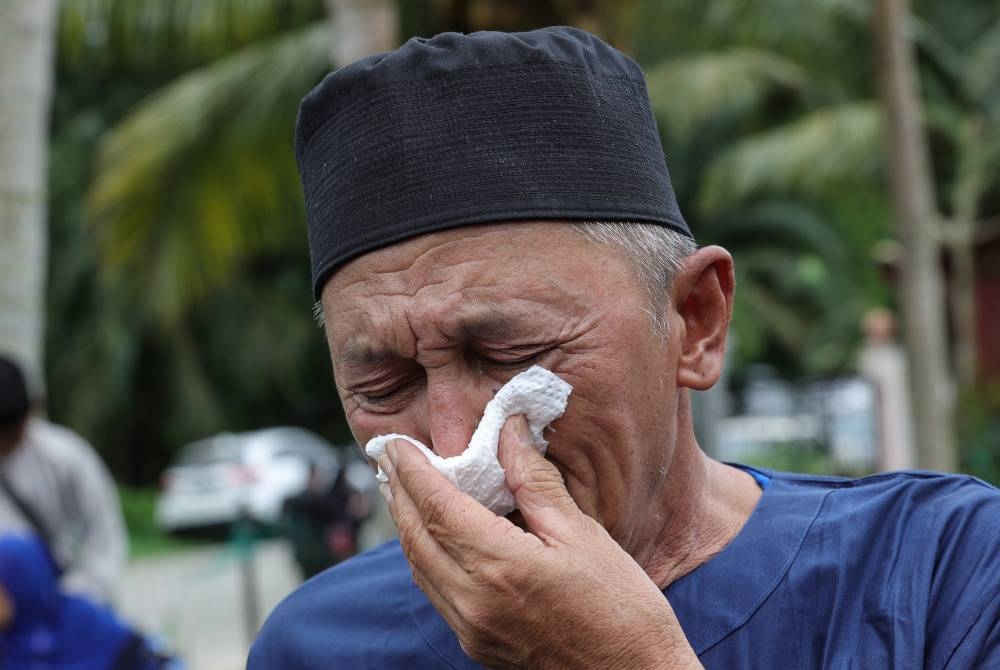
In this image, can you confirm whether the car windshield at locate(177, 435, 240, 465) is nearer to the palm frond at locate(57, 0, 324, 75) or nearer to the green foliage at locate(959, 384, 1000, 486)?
the palm frond at locate(57, 0, 324, 75)

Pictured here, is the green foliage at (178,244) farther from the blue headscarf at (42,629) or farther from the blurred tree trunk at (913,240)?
the blue headscarf at (42,629)

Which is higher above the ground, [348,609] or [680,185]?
[348,609]

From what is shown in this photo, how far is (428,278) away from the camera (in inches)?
68.0

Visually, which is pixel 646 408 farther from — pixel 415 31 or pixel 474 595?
pixel 415 31

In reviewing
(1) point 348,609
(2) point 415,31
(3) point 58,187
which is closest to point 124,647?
(1) point 348,609

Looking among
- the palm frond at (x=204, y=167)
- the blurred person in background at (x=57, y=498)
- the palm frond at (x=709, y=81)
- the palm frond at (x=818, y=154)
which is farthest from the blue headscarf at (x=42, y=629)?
the palm frond at (x=818, y=154)

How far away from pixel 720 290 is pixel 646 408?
0.27 meters

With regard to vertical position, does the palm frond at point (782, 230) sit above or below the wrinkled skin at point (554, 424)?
below

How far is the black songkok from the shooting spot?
1736mm

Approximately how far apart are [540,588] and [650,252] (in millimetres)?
538

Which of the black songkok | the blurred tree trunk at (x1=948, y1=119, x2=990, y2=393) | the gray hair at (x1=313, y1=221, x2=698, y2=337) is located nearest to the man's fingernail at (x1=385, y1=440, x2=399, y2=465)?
the black songkok

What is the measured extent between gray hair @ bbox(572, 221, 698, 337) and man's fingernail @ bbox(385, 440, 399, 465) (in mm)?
382

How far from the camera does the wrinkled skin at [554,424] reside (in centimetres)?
154

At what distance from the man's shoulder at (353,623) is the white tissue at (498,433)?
0.38 metres
